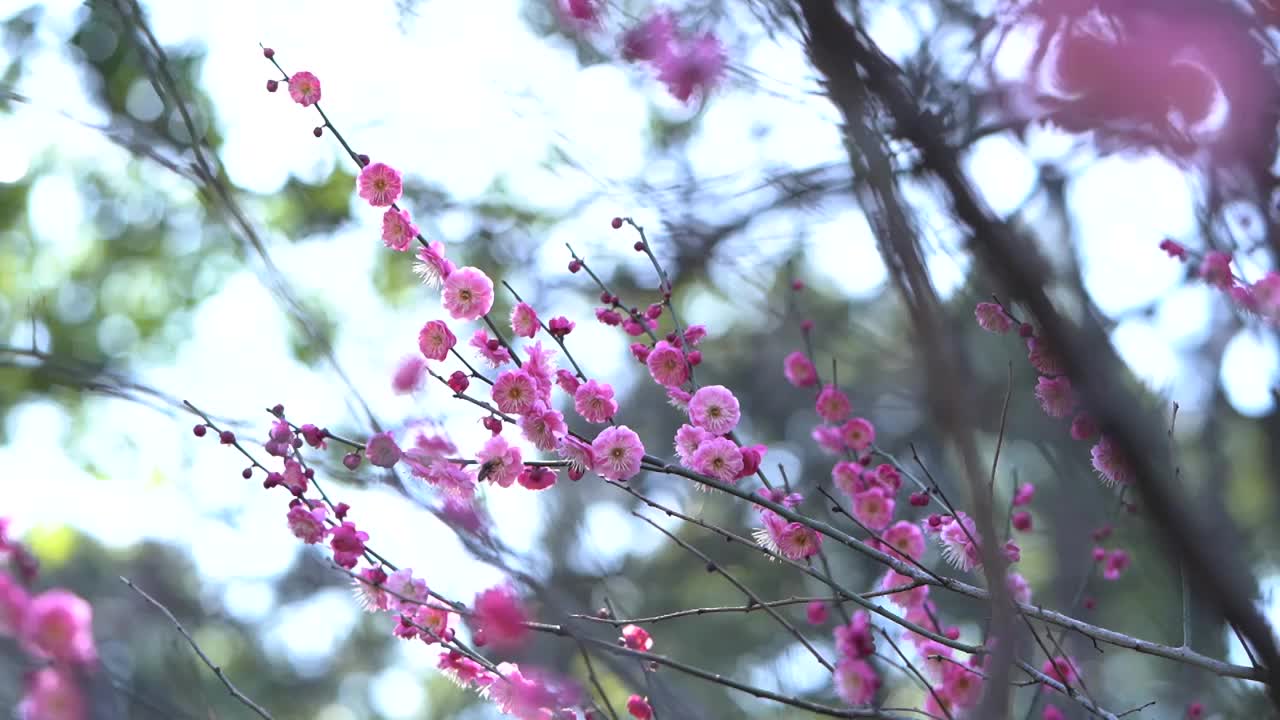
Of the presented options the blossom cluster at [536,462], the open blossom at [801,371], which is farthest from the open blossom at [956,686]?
the open blossom at [801,371]

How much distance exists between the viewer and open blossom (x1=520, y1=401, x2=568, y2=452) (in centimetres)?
187

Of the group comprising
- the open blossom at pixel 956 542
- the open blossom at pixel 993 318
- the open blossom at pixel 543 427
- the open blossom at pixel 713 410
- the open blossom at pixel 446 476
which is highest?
the open blossom at pixel 993 318

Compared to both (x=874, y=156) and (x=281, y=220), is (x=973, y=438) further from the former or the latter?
(x=281, y=220)

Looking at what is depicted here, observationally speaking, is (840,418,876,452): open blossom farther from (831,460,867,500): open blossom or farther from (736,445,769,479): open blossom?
(736,445,769,479): open blossom

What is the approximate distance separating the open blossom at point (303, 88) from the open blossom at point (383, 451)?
798 mm

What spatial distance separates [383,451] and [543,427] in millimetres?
327

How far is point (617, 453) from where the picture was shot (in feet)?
6.08

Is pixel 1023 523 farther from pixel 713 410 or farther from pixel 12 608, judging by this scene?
pixel 12 608

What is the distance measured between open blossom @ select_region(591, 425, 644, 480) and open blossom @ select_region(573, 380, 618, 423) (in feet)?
0.44

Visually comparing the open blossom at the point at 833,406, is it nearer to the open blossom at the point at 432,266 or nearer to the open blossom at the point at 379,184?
the open blossom at the point at 432,266

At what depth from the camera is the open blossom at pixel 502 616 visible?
1.60 metres

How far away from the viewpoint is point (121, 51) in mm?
3590

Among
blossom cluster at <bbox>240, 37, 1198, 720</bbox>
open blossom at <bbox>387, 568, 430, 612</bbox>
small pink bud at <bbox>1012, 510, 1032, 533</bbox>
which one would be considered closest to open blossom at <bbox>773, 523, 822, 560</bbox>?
blossom cluster at <bbox>240, 37, 1198, 720</bbox>

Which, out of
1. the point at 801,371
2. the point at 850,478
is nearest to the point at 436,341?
the point at 850,478
